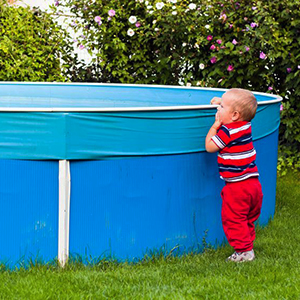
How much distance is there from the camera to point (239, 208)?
4.03 m

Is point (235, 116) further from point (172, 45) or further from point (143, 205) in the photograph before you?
point (172, 45)

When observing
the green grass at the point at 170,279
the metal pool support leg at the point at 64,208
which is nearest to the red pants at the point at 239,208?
the green grass at the point at 170,279

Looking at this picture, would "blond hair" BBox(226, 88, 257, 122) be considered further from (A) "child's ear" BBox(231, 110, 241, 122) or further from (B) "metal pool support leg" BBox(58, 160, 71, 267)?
(B) "metal pool support leg" BBox(58, 160, 71, 267)

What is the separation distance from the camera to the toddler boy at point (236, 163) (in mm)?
3998

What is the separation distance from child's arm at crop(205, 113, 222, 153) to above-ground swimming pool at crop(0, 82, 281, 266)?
9 cm

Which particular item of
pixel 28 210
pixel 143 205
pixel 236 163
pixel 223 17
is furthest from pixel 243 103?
pixel 223 17

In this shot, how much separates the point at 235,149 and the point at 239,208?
35cm

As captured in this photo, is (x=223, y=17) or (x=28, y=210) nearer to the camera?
(x=28, y=210)

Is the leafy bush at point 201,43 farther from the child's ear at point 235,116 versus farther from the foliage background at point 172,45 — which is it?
the child's ear at point 235,116

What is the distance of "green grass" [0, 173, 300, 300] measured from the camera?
11.2 feet

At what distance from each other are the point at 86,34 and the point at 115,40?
21.9 inches

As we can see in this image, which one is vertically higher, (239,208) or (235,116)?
(235,116)

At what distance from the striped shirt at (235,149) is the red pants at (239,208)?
0.05 metres

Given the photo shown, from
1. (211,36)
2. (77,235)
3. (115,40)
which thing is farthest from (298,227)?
(115,40)
